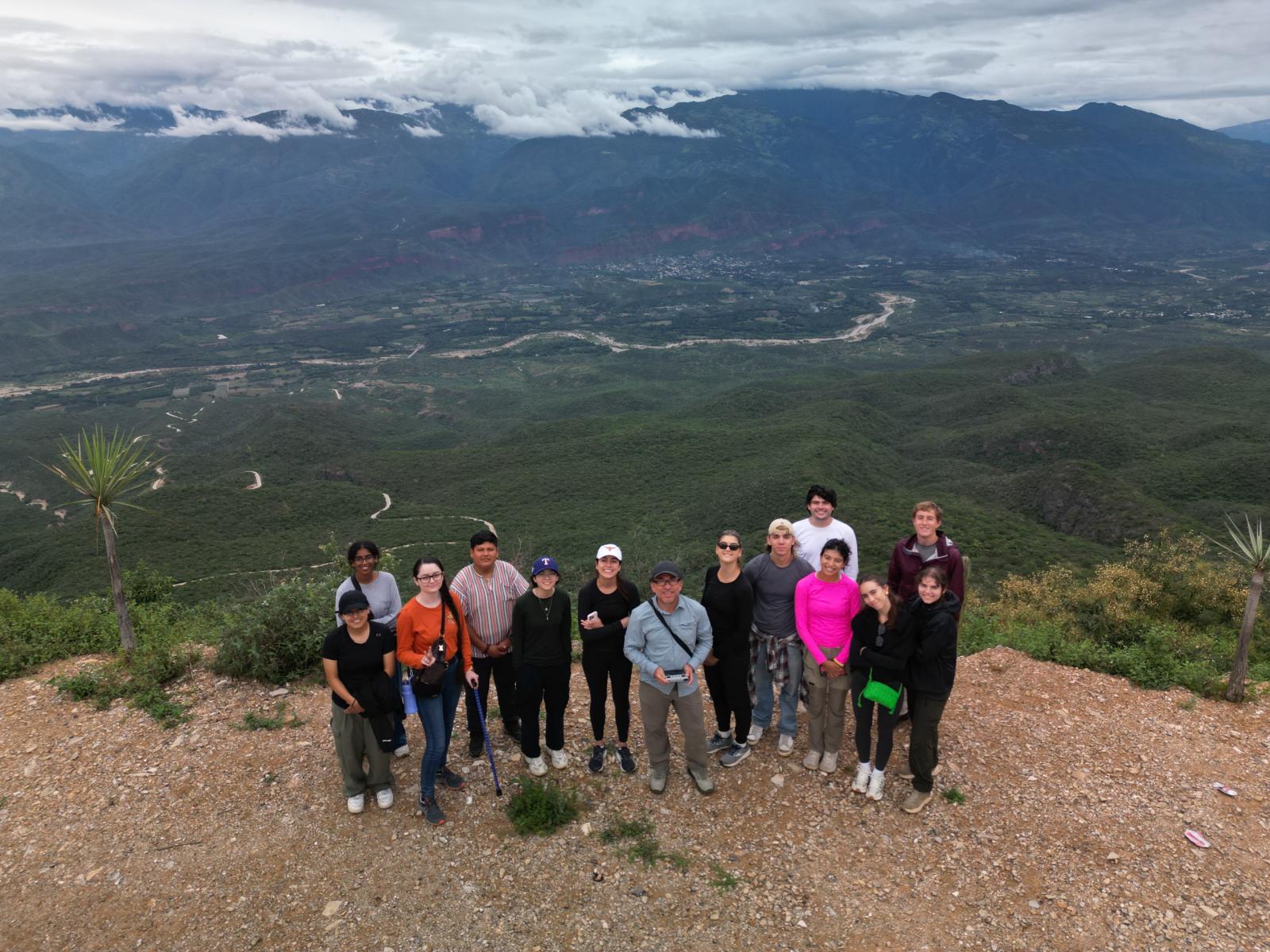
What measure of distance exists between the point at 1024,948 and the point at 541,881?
3.76 meters

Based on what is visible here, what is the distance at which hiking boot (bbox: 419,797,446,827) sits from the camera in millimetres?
6453

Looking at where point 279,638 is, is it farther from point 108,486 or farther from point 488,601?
point 488,601

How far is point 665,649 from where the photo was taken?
638cm

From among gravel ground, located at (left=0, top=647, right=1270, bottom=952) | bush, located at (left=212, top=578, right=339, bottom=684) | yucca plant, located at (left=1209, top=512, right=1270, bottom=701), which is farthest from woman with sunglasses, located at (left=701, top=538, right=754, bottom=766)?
yucca plant, located at (left=1209, top=512, right=1270, bottom=701)

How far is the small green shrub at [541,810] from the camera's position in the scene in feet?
21.0

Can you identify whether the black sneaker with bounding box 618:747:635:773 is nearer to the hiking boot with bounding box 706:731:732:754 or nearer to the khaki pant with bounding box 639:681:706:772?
the khaki pant with bounding box 639:681:706:772

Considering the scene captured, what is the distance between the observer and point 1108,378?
3019 inches

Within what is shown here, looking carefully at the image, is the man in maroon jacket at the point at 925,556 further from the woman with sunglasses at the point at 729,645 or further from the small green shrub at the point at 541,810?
the small green shrub at the point at 541,810

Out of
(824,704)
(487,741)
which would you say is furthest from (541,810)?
(824,704)

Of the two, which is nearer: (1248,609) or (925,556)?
(925,556)

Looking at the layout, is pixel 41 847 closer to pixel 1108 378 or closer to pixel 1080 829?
pixel 1080 829

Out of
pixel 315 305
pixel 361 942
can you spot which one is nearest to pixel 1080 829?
pixel 361 942

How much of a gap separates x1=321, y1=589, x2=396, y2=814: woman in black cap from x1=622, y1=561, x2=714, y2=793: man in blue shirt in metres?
2.22

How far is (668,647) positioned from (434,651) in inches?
83.2
